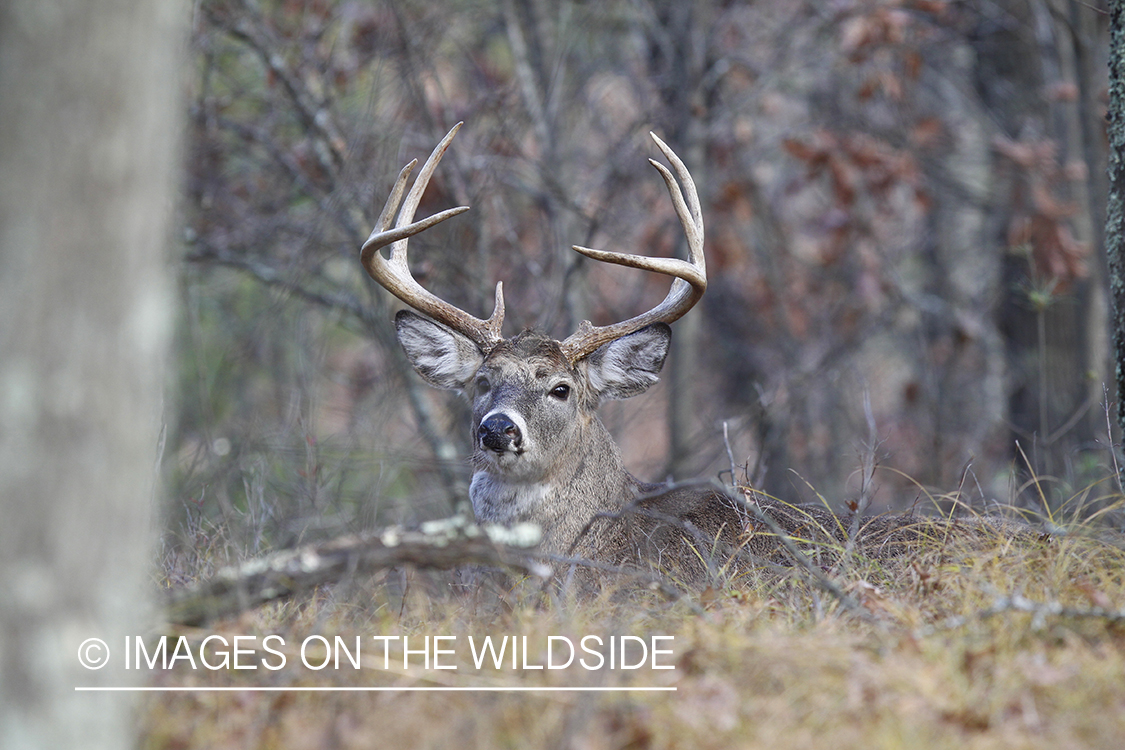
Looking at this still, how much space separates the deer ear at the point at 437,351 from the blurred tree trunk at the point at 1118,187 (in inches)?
114

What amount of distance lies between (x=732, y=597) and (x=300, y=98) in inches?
198

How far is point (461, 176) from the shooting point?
7.77m

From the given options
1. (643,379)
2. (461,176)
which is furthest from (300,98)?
(643,379)

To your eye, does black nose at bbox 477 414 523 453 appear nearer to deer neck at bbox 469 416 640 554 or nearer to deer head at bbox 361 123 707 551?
deer head at bbox 361 123 707 551

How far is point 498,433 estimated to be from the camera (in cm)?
480

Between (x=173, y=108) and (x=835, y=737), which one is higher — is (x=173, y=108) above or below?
above

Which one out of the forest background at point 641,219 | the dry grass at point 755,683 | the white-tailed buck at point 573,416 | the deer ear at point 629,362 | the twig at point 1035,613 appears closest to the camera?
the dry grass at point 755,683

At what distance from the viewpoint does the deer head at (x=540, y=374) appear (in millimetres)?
4961

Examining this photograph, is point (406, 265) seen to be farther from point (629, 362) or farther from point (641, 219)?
point (641, 219)

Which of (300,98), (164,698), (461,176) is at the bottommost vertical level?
(164,698)

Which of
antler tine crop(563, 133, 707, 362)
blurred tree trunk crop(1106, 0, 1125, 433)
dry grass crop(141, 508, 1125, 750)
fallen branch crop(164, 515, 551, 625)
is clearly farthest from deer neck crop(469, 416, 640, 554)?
blurred tree trunk crop(1106, 0, 1125, 433)

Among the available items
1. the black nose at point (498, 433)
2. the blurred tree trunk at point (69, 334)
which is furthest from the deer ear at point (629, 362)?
the blurred tree trunk at point (69, 334)

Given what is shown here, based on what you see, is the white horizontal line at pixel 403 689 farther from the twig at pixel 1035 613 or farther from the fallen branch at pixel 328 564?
the twig at pixel 1035 613

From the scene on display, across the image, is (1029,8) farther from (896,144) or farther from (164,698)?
(164,698)
